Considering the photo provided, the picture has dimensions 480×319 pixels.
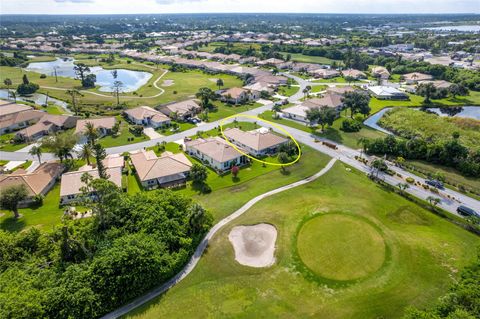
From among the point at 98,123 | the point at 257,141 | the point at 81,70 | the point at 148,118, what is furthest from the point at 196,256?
the point at 81,70

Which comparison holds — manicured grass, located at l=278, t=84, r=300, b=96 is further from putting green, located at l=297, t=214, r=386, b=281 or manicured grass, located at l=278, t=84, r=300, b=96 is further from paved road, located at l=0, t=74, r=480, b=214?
putting green, located at l=297, t=214, r=386, b=281

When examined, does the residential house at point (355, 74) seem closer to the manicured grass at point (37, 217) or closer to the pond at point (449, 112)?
the pond at point (449, 112)

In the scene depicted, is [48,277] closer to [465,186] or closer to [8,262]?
[8,262]

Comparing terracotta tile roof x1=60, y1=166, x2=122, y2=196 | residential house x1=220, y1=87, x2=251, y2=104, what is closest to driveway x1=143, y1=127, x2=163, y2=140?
terracotta tile roof x1=60, y1=166, x2=122, y2=196

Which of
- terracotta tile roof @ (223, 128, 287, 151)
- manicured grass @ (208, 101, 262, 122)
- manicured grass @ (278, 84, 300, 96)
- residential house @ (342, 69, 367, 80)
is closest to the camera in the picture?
terracotta tile roof @ (223, 128, 287, 151)

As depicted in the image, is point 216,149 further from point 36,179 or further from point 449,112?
point 449,112

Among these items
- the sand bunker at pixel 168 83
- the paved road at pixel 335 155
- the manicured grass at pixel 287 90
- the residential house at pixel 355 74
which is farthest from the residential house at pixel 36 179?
the residential house at pixel 355 74

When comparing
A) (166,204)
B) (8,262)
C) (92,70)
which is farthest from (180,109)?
(92,70)
